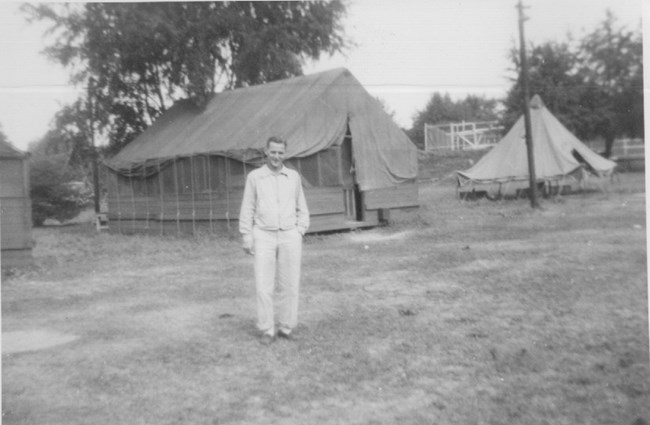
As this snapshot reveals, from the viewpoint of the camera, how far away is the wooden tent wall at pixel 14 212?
8555 mm

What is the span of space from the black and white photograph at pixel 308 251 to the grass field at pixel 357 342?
0.03m

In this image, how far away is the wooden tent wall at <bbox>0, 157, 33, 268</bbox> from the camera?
855 centimetres

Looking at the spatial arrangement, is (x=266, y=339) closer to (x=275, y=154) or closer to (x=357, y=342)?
(x=357, y=342)

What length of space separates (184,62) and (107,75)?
2.75m

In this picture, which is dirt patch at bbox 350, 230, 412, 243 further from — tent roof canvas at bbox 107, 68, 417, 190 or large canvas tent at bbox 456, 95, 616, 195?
large canvas tent at bbox 456, 95, 616, 195

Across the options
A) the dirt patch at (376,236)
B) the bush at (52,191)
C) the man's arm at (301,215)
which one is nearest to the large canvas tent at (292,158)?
the dirt patch at (376,236)

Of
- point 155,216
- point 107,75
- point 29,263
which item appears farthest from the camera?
point 107,75

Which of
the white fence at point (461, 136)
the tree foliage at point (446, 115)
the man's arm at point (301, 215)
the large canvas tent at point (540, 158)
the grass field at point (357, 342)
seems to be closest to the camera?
the grass field at point (357, 342)

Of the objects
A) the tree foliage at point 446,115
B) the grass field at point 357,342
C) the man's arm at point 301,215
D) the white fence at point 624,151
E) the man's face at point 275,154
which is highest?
the tree foliage at point 446,115

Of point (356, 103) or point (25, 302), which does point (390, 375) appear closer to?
point (25, 302)

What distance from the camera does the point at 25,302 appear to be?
6.67 meters

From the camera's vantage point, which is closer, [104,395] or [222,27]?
[104,395]

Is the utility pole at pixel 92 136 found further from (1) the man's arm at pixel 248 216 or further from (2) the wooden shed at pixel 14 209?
(1) the man's arm at pixel 248 216

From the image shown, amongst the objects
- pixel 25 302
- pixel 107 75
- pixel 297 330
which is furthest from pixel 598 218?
pixel 107 75
